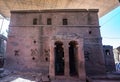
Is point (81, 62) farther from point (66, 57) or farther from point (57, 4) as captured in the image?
point (57, 4)

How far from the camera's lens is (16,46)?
62.1 feet

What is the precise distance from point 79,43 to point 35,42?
6.83 m

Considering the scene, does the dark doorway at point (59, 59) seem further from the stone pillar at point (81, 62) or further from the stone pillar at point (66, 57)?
the stone pillar at point (81, 62)

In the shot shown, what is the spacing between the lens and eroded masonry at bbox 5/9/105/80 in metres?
18.0

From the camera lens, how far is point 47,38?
19.0 metres

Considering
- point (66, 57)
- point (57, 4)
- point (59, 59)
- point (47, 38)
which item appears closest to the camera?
point (66, 57)

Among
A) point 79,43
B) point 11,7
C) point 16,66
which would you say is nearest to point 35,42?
point 16,66

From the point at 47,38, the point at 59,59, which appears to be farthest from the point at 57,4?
the point at 59,59

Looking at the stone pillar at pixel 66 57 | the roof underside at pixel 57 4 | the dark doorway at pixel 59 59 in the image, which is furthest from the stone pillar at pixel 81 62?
the roof underside at pixel 57 4

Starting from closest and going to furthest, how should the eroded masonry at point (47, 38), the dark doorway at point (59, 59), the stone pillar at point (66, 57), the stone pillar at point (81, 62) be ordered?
the stone pillar at point (81, 62)
the stone pillar at point (66, 57)
the dark doorway at point (59, 59)
the eroded masonry at point (47, 38)

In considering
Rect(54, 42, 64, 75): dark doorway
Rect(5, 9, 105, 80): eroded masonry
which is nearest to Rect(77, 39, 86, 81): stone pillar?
Rect(5, 9, 105, 80): eroded masonry

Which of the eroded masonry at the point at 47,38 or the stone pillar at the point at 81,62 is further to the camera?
the eroded masonry at the point at 47,38

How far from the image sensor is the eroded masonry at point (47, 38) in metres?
18.0

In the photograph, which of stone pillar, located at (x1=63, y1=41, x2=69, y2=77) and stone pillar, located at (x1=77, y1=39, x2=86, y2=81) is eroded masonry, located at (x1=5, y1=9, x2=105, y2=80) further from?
stone pillar, located at (x1=77, y1=39, x2=86, y2=81)
